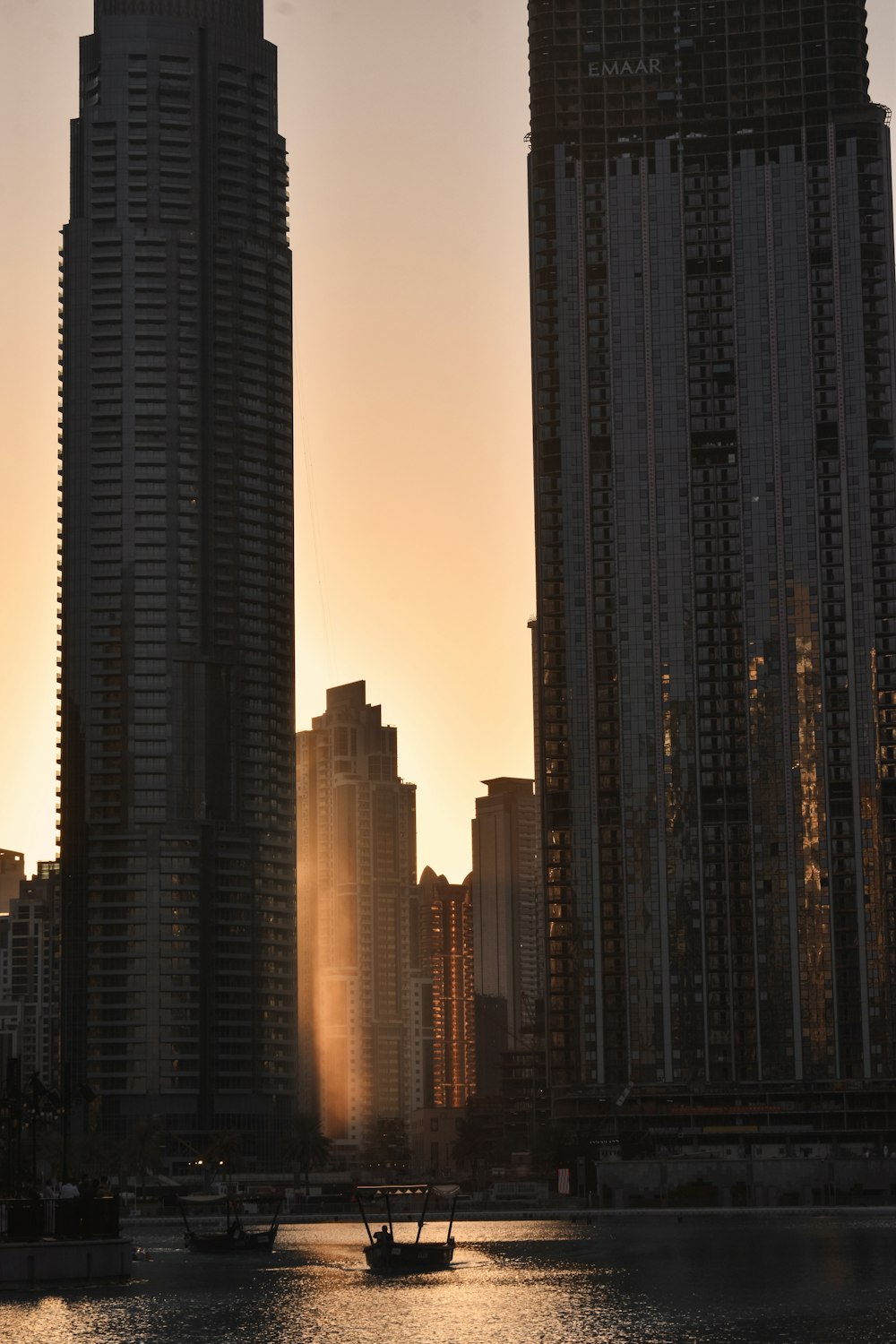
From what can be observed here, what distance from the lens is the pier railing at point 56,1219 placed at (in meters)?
128

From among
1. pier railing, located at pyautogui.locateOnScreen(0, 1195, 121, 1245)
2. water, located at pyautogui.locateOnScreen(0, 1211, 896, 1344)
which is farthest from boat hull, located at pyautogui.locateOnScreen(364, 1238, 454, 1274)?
pier railing, located at pyautogui.locateOnScreen(0, 1195, 121, 1245)

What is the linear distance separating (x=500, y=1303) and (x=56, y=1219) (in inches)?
1172

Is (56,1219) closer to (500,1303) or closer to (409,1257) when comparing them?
(500,1303)

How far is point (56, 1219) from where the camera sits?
130750 millimetres

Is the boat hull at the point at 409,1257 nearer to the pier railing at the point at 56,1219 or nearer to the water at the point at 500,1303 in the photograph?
the water at the point at 500,1303

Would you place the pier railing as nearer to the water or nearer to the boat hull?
the water

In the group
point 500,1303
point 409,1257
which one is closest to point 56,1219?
point 500,1303

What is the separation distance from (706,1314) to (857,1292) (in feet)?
54.9

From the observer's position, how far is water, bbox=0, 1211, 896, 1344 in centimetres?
11981

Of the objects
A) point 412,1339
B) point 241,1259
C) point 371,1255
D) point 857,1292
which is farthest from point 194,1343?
point 241,1259

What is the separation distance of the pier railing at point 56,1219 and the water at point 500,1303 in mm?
3432

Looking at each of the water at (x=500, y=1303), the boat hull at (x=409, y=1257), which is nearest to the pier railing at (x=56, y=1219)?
the water at (x=500, y=1303)

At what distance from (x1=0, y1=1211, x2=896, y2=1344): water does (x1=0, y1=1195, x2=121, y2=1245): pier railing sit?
343cm

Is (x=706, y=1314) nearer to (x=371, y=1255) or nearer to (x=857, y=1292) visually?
(x=857, y=1292)
